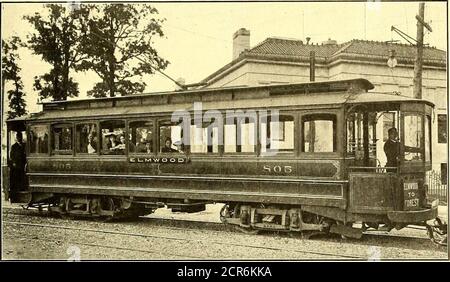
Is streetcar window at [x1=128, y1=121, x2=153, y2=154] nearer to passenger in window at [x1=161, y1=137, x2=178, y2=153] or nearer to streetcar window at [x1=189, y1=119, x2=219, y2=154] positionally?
passenger in window at [x1=161, y1=137, x2=178, y2=153]

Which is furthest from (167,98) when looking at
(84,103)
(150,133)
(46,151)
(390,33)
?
(390,33)

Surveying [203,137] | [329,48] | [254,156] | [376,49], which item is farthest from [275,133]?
[329,48]

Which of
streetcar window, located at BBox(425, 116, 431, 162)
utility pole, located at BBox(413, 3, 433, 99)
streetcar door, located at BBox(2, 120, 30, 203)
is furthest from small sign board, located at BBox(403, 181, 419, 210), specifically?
streetcar door, located at BBox(2, 120, 30, 203)

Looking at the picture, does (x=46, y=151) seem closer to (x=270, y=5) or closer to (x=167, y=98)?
(x=167, y=98)

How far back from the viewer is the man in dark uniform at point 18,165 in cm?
1318

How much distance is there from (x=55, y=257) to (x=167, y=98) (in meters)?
4.18

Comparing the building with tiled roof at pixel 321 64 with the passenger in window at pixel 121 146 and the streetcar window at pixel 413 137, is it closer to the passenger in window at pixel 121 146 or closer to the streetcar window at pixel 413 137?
the passenger in window at pixel 121 146

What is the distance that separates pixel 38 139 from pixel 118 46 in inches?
126

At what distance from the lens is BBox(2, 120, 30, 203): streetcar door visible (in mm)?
13109

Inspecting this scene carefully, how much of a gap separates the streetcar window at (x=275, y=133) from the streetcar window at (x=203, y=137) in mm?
1132

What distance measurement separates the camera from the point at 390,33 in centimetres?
1083

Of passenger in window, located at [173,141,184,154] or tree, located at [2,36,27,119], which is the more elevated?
tree, located at [2,36,27,119]

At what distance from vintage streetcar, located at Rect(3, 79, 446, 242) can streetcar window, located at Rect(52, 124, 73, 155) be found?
0.03 meters

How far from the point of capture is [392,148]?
30.8ft
